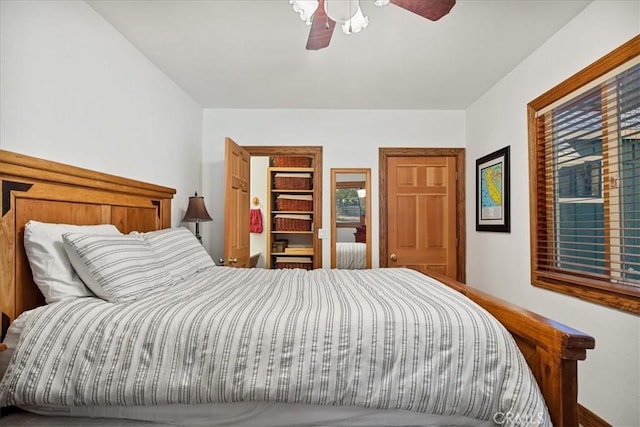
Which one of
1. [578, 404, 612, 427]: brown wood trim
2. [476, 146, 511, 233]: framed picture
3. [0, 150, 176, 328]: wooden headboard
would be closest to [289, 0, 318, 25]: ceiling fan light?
[0, 150, 176, 328]: wooden headboard

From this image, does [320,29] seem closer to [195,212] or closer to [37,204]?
[37,204]

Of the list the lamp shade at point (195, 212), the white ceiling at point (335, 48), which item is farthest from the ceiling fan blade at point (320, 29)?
the lamp shade at point (195, 212)

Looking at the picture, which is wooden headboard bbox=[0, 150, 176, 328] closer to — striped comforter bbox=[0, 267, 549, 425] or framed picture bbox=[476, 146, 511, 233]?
striped comforter bbox=[0, 267, 549, 425]

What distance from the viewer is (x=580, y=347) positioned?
989 millimetres

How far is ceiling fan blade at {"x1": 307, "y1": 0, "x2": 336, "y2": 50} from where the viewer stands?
1538mm

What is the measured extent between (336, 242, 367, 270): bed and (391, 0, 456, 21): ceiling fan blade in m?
2.60

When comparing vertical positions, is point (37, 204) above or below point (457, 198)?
below

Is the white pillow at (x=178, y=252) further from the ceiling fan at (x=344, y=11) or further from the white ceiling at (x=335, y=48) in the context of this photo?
the ceiling fan at (x=344, y=11)

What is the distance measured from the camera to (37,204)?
144cm

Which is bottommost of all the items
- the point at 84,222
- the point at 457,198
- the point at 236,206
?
the point at 84,222

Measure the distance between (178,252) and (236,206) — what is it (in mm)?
1061

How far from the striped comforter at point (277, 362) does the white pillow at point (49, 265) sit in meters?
0.19

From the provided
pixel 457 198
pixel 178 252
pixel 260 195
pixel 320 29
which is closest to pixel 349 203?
pixel 457 198

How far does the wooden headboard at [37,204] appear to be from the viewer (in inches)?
50.5
